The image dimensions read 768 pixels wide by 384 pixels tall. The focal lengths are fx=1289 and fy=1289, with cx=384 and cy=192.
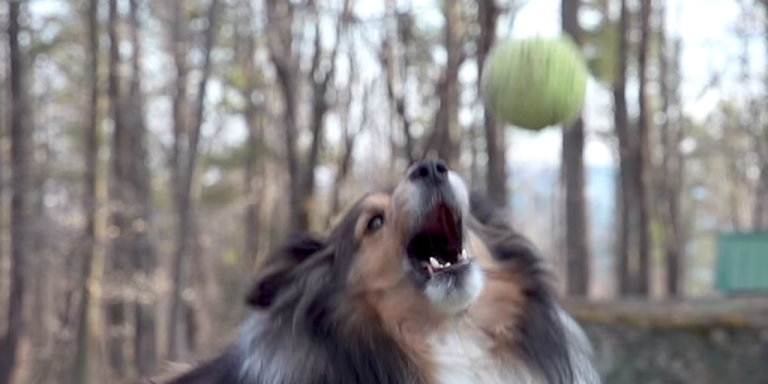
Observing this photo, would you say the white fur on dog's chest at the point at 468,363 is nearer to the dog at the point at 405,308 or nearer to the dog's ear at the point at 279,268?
the dog at the point at 405,308

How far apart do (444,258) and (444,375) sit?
1.49ft

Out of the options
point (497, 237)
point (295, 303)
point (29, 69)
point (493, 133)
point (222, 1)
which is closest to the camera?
point (295, 303)

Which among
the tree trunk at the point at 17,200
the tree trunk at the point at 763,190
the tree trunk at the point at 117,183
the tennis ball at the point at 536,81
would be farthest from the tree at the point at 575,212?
the tree trunk at the point at 763,190

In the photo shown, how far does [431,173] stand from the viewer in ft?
16.3

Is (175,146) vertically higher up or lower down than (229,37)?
lower down

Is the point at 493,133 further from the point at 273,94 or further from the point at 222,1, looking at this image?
the point at 273,94

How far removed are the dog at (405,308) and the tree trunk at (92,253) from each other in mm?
13495

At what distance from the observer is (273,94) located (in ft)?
76.8

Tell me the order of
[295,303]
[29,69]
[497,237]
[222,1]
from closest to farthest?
[295,303] → [497,237] → [222,1] → [29,69]

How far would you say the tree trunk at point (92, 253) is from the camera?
1827 cm

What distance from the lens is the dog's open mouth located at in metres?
4.96

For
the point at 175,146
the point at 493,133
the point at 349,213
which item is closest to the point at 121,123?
the point at 175,146

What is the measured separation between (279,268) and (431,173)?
2.45 ft

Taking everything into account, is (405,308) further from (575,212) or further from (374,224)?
(575,212)
